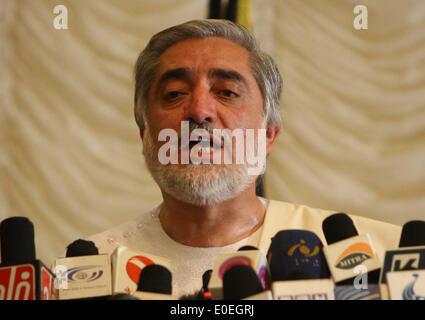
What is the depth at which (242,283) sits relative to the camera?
885mm

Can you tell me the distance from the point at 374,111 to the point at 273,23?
1.41 ft

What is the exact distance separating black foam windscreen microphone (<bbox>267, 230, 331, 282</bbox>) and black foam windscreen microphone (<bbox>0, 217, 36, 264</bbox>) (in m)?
0.40

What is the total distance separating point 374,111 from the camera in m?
2.01

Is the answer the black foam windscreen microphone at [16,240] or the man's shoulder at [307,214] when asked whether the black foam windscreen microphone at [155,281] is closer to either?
the black foam windscreen microphone at [16,240]

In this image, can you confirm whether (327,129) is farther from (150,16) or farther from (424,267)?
(424,267)

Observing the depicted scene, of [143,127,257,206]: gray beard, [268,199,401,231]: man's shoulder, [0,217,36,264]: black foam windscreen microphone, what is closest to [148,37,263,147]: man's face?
[143,127,257,206]: gray beard

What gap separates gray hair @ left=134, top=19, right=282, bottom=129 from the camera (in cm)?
185

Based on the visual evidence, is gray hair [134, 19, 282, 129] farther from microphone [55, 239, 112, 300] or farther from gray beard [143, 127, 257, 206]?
microphone [55, 239, 112, 300]

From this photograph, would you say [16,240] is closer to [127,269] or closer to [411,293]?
[127,269]

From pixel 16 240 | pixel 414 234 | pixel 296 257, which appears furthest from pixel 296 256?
pixel 16 240

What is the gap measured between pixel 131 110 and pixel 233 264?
1257mm

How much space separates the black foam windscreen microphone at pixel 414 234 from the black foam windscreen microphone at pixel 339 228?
0.28 ft

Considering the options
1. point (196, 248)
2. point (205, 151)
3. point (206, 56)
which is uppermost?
point (206, 56)

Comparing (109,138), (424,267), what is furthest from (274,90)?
(424,267)
